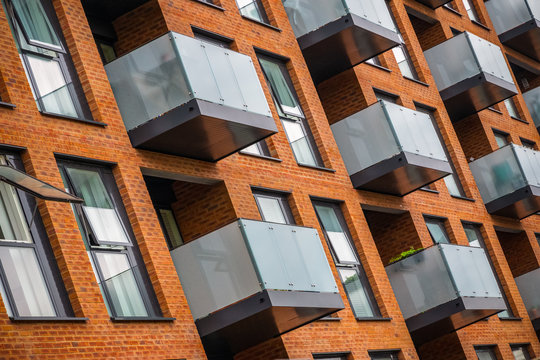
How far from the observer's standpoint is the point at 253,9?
20.9m

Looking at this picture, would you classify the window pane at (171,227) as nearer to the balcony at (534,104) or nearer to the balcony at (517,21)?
the balcony at (517,21)

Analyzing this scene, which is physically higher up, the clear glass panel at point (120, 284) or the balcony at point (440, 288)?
the clear glass panel at point (120, 284)

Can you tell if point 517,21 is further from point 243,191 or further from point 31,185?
point 31,185

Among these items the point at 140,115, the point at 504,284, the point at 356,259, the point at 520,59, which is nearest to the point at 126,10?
the point at 140,115

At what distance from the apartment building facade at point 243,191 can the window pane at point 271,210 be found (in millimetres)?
36

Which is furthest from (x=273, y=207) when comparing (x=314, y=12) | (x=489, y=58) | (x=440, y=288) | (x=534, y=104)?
(x=534, y=104)

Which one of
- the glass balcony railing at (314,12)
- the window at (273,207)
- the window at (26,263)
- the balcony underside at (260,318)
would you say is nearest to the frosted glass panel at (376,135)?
the glass balcony railing at (314,12)

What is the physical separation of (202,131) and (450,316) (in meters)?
6.84

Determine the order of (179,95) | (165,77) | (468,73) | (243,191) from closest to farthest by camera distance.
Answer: (179,95)
(165,77)
(243,191)
(468,73)

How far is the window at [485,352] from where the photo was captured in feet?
74.3

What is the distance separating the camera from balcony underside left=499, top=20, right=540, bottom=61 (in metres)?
31.5

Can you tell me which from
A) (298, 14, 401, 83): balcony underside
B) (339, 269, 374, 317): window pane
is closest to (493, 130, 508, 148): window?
(298, 14, 401, 83): balcony underside

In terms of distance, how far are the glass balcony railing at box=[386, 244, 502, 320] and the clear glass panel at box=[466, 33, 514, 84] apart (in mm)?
7594

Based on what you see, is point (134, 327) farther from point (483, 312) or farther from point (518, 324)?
point (518, 324)
